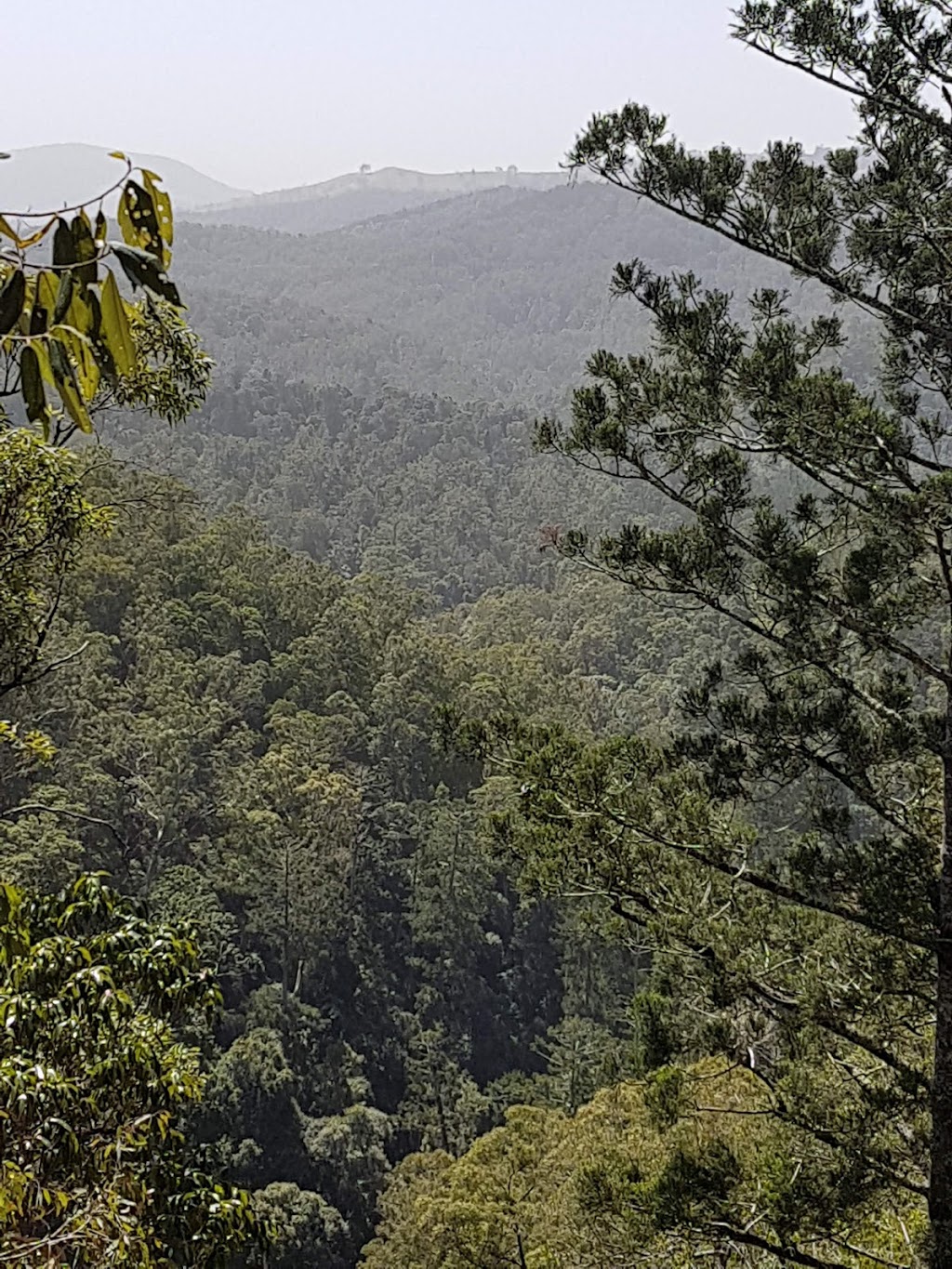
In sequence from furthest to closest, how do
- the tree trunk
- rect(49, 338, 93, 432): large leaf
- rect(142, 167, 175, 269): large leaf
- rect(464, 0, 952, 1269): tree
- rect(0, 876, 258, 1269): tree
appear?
rect(464, 0, 952, 1269): tree < the tree trunk < rect(0, 876, 258, 1269): tree < rect(142, 167, 175, 269): large leaf < rect(49, 338, 93, 432): large leaf

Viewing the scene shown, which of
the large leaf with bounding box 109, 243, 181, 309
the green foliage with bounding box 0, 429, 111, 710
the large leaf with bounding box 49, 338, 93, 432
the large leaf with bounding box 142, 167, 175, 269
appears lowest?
the green foliage with bounding box 0, 429, 111, 710

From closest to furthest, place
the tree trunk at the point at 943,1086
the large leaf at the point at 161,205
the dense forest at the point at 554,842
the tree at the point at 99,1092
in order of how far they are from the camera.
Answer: the large leaf at the point at 161,205
the tree at the point at 99,1092
the dense forest at the point at 554,842
the tree trunk at the point at 943,1086

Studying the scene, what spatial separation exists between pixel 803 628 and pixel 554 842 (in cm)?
113

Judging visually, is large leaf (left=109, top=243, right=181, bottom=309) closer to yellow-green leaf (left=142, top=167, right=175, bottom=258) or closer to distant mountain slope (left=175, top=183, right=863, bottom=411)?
yellow-green leaf (left=142, top=167, right=175, bottom=258)

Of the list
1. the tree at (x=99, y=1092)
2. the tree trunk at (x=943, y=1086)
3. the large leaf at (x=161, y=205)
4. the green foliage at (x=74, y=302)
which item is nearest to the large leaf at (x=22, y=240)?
the green foliage at (x=74, y=302)

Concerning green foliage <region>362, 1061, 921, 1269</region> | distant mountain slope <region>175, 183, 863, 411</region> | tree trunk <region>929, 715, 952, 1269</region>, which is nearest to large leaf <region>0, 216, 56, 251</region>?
green foliage <region>362, 1061, 921, 1269</region>

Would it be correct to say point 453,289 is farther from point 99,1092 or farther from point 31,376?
Answer: point 31,376

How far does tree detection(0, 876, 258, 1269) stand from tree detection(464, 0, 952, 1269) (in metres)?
1.50

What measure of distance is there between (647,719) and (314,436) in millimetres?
31488

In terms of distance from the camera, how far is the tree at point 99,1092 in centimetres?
194

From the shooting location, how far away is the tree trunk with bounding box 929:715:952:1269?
2.96 m

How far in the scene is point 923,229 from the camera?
3.34 m

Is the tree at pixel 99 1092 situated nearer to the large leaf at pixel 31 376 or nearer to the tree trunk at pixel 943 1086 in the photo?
the large leaf at pixel 31 376

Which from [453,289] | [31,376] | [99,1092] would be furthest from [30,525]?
[453,289]
